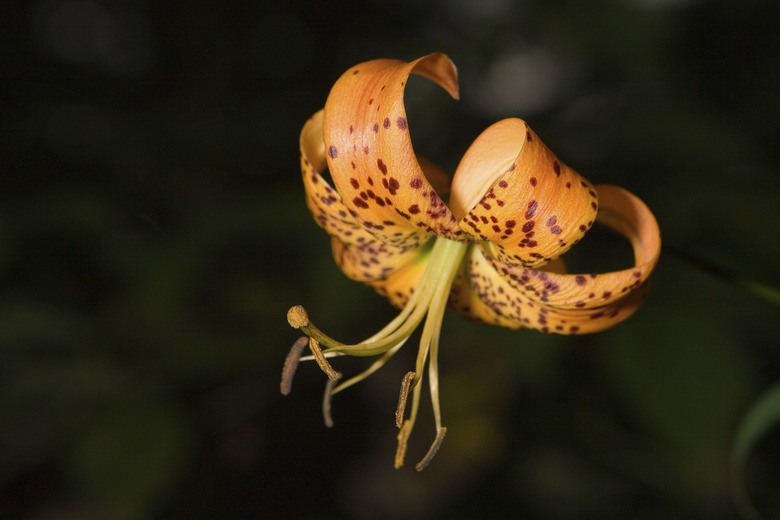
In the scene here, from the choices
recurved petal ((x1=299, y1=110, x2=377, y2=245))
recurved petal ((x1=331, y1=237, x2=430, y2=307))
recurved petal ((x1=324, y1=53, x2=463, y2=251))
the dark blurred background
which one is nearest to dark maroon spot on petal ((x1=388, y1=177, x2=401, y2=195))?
recurved petal ((x1=324, y1=53, x2=463, y2=251))

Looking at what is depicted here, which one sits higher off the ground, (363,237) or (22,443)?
(363,237)

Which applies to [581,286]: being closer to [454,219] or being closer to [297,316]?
[454,219]

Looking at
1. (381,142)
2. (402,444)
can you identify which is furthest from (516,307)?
(381,142)

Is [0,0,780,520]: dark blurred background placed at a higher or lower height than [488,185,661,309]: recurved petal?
lower

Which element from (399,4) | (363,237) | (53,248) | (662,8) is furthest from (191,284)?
(399,4)

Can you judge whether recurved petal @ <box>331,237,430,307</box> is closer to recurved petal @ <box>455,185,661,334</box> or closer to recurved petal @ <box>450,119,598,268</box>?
recurved petal @ <box>455,185,661,334</box>

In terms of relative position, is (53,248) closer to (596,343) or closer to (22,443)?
(22,443)
